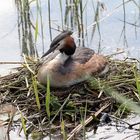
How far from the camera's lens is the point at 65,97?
5.80 metres

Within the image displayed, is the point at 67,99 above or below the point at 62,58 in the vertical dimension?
below

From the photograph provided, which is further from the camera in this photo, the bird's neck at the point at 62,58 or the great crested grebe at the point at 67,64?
the bird's neck at the point at 62,58

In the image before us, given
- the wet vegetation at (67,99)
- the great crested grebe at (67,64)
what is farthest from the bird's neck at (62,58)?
the wet vegetation at (67,99)

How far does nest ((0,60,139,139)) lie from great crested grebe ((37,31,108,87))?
75 mm

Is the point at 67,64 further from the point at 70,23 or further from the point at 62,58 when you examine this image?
the point at 70,23

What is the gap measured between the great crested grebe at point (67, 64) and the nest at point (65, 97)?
2.9 inches

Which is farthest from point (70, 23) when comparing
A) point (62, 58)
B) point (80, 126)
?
point (80, 126)

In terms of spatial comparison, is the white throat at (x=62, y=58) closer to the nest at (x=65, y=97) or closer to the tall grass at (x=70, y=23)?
the nest at (x=65, y=97)

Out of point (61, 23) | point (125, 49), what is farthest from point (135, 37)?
point (61, 23)

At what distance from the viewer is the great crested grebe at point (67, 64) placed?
600 centimetres

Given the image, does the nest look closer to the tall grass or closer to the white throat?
the white throat

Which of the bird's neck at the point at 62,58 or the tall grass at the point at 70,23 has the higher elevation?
the tall grass at the point at 70,23

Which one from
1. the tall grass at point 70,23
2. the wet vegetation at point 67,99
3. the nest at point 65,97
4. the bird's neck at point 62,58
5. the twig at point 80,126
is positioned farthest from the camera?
the tall grass at point 70,23

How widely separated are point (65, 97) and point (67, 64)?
432 mm
